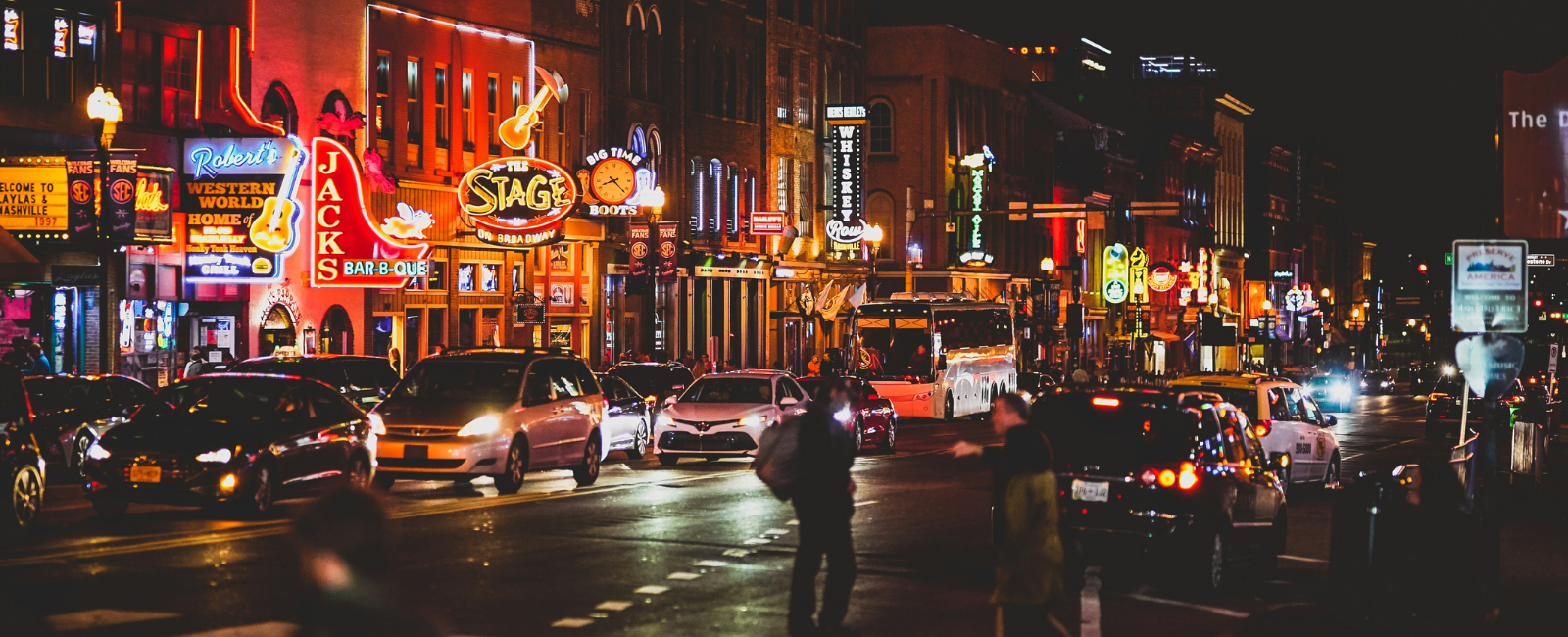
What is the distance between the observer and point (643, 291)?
5103cm

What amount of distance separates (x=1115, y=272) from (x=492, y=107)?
44625mm

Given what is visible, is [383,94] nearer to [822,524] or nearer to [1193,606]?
[1193,606]

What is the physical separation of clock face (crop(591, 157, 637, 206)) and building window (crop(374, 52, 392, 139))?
5.54 m

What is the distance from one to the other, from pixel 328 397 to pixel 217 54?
60.2 ft

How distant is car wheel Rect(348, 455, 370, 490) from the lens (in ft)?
66.1

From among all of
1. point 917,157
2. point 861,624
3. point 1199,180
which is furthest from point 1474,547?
point 1199,180

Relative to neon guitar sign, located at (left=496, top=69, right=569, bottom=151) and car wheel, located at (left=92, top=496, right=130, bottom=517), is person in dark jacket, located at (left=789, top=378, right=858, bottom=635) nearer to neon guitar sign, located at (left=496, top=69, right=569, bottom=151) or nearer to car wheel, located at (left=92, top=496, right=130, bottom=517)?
car wheel, located at (left=92, top=496, right=130, bottom=517)

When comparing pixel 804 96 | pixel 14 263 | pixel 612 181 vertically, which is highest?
pixel 804 96

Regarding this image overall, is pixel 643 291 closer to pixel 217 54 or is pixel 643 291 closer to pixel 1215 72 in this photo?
pixel 217 54

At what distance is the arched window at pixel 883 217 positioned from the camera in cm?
6981

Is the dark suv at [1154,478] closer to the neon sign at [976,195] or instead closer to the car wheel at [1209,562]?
the car wheel at [1209,562]

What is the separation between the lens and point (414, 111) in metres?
42.6

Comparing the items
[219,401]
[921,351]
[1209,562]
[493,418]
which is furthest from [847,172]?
[1209,562]

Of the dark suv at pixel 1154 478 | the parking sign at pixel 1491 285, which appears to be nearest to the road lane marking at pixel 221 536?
the dark suv at pixel 1154 478
